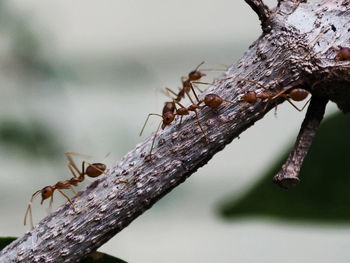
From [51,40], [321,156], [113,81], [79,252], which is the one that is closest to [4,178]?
[113,81]

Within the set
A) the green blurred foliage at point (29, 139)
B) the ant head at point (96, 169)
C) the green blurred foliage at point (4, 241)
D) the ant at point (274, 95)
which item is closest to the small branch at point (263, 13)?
the ant at point (274, 95)

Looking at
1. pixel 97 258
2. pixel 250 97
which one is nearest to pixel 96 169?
pixel 97 258

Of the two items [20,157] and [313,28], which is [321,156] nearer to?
[313,28]

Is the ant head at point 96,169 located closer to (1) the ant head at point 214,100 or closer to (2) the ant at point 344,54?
(1) the ant head at point 214,100

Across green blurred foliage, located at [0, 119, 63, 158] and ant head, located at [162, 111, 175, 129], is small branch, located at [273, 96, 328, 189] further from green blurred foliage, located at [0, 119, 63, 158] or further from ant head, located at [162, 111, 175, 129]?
green blurred foliage, located at [0, 119, 63, 158]

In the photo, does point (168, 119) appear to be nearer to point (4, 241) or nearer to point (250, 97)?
point (250, 97)

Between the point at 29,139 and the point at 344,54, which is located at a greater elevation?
the point at 29,139

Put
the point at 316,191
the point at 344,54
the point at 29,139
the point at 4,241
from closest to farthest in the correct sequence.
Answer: the point at 344,54 → the point at 4,241 → the point at 316,191 → the point at 29,139
